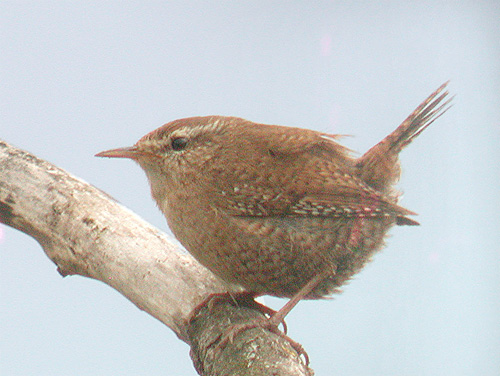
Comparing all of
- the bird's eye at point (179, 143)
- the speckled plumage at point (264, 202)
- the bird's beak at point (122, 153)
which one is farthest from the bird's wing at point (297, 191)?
the bird's beak at point (122, 153)

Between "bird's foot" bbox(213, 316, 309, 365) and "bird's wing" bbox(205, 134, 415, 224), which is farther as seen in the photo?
"bird's wing" bbox(205, 134, 415, 224)

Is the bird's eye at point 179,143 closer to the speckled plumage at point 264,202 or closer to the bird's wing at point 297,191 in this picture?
the speckled plumage at point 264,202

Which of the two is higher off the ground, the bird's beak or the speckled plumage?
the speckled plumage

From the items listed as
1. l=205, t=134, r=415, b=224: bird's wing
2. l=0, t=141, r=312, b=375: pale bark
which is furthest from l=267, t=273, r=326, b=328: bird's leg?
l=205, t=134, r=415, b=224: bird's wing

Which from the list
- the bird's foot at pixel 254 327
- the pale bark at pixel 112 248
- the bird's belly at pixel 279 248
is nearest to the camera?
the bird's foot at pixel 254 327

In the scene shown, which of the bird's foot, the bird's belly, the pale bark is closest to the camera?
the bird's foot

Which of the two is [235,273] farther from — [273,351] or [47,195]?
[47,195]

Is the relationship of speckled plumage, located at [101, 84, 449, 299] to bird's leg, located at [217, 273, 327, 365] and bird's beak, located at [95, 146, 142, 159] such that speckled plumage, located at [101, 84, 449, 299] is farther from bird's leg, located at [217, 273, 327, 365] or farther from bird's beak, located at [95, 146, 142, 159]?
bird's leg, located at [217, 273, 327, 365]

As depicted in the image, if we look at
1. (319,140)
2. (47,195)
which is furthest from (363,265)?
(47,195)

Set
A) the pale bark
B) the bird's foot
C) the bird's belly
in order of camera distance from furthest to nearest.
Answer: the pale bark, the bird's belly, the bird's foot

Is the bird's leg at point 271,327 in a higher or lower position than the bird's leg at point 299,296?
lower
